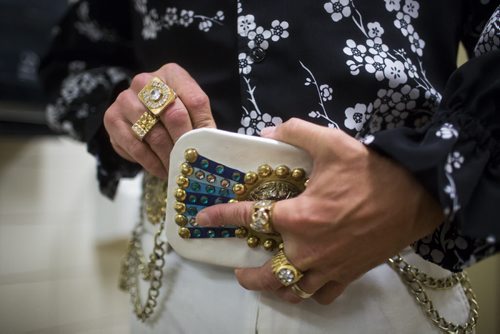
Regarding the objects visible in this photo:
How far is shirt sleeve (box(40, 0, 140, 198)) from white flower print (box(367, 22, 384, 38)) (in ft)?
1.57

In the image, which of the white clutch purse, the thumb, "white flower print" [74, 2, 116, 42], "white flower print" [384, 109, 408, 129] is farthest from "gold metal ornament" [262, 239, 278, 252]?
"white flower print" [74, 2, 116, 42]

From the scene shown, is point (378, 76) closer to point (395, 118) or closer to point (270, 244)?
point (395, 118)

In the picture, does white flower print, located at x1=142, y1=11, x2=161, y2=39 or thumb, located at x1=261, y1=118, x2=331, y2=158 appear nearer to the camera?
thumb, located at x1=261, y1=118, x2=331, y2=158

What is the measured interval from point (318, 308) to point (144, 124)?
0.30 metres

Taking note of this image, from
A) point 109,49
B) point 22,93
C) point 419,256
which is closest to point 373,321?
point 419,256

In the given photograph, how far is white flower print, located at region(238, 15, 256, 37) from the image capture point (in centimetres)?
43

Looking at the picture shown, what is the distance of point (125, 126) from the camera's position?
0.45m

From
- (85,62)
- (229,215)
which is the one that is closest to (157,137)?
(229,215)

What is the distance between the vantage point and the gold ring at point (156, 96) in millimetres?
407

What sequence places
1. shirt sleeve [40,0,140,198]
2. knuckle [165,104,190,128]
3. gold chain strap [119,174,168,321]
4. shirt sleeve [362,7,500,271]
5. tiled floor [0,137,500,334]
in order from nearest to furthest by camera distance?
shirt sleeve [362,7,500,271], knuckle [165,104,190,128], gold chain strap [119,174,168,321], shirt sleeve [40,0,140,198], tiled floor [0,137,500,334]

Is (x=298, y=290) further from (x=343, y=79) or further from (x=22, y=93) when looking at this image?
(x=22, y=93)

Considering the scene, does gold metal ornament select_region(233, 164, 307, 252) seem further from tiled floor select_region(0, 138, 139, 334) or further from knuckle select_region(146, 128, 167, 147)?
tiled floor select_region(0, 138, 139, 334)

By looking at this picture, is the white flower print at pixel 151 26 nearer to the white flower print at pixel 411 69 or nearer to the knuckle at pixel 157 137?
the knuckle at pixel 157 137

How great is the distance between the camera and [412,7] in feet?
1.49
